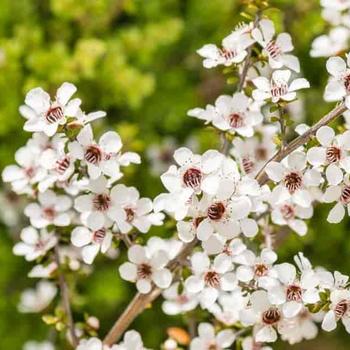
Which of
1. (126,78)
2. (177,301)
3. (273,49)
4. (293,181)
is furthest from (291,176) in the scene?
Answer: (126,78)

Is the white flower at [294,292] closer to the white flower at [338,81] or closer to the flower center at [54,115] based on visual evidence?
the white flower at [338,81]

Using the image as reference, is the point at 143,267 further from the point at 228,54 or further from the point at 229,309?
the point at 228,54

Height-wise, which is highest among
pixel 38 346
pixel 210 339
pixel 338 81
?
pixel 338 81

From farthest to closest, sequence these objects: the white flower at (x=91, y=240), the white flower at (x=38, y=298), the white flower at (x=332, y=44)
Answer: the white flower at (x=38, y=298), the white flower at (x=332, y=44), the white flower at (x=91, y=240)

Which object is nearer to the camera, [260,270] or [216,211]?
[216,211]

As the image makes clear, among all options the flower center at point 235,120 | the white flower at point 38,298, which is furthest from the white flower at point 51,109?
the white flower at point 38,298

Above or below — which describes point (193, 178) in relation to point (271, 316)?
above

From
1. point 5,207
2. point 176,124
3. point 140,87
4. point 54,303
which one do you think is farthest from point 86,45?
point 54,303
